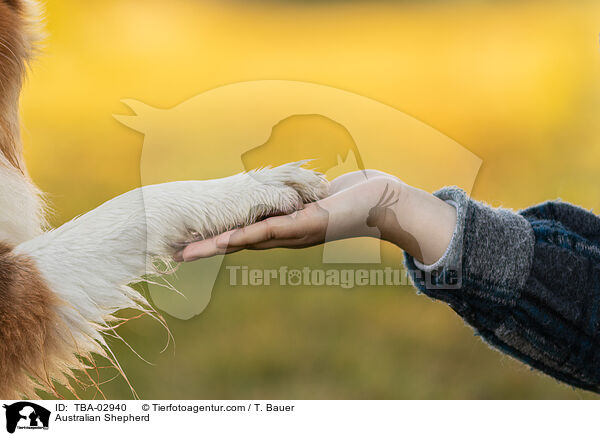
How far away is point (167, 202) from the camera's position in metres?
0.86

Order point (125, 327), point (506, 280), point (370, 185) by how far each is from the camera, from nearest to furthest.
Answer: point (506, 280), point (370, 185), point (125, 327)

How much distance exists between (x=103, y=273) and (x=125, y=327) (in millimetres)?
927

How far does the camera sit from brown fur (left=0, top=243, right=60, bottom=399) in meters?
0.77

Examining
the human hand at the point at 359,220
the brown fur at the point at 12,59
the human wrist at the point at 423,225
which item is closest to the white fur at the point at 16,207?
the brown fur at the point at 12,59

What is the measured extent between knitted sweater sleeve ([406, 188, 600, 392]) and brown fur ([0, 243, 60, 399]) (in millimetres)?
586

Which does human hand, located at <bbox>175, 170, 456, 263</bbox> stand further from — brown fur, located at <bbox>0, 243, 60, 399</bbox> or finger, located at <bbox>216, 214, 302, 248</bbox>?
brown fur, located at <bbox>0, 243, 60, 399</bbox>

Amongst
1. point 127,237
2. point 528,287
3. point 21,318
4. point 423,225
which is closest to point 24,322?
point 21,318

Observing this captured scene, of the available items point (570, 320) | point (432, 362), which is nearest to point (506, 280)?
point (570, 320)

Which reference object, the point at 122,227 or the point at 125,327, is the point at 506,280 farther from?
the point at 125,327

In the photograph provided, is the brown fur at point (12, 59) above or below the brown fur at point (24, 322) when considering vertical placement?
above
